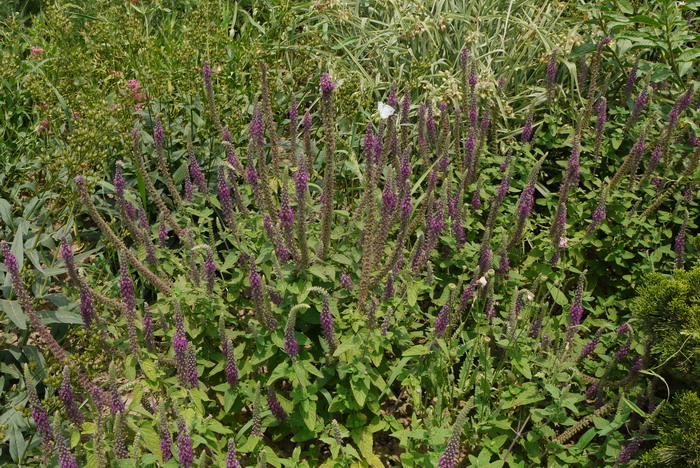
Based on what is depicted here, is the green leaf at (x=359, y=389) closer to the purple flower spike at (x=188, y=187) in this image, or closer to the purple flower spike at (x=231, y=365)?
the purple flower spike at (x=231, y=365)

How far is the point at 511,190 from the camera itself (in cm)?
411

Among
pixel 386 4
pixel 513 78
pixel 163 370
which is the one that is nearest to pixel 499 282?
pixel 163 370

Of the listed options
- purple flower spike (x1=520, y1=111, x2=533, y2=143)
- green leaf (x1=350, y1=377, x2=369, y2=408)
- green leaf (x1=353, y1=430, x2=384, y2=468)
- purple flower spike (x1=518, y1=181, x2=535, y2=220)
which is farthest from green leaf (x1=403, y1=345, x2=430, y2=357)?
purple flower spike (x1=520, y1=111, x2=533, y2=143)

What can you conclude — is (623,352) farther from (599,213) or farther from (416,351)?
(416,351)

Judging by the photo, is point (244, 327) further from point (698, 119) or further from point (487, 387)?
point (698, 119)

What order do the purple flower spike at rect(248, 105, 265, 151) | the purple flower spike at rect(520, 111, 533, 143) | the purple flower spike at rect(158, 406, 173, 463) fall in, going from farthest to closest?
Result: the purple flower spike at rect(520, 111, 533, 143), the purple flower spike at rect(248, 105, 265, 151), the purple flower spike at rect(158, 406, 173, 463)

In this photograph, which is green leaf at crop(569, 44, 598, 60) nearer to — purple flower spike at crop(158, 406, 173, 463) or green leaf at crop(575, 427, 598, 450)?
green leaf at crop(575, 427, 598, 450)

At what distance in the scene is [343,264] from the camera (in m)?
3.39

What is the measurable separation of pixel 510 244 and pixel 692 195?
1224 mm

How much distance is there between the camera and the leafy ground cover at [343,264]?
2.88 meters

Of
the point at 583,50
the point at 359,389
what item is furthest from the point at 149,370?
the point at 583,50

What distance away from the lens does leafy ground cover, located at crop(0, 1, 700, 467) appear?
2.88 m

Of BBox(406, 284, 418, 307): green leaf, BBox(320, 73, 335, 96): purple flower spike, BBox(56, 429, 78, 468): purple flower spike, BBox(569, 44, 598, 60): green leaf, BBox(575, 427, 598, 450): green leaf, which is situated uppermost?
BBox(320, 73, 335, 96): purple flower spike

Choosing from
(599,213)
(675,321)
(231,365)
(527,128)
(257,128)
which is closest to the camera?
(231,365)
